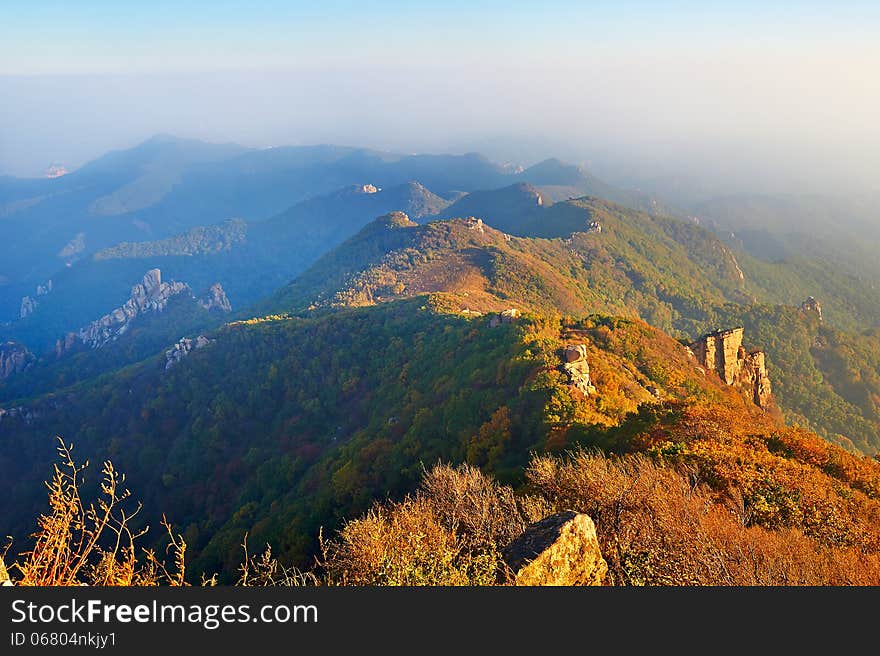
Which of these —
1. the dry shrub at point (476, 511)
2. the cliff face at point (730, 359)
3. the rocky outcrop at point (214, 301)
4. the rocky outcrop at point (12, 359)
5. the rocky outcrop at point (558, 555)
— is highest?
the rocky outcrop at point (558, 555)

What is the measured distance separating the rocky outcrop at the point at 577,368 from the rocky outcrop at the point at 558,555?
24.8 meters

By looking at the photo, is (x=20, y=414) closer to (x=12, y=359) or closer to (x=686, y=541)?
(x=12, y=359)

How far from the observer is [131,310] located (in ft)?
565

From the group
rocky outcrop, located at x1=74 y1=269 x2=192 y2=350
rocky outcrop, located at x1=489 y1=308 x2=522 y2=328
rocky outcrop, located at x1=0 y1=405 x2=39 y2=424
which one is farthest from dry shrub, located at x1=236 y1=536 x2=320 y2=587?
rocky outcrop, located at x1=74 y1=269 x2=192 y2=350

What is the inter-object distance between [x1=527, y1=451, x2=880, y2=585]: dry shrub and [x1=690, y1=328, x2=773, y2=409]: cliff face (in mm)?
51879

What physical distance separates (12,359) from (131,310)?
36182 mm

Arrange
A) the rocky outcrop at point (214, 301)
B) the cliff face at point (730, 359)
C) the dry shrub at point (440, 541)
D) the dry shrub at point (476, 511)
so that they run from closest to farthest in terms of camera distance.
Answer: the dry shrub at point (440, 541)
the dry shrub at point (476, 511)
the cliff face at point (730, 359)
the rocky outcrop at point (214, 301)

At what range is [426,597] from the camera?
27.3 feet

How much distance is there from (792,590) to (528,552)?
16.9 feet

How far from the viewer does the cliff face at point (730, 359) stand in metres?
62.8

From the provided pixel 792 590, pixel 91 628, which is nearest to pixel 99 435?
pixel 91 628

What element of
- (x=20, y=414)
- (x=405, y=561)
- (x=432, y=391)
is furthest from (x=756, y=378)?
(x=20, y=414)

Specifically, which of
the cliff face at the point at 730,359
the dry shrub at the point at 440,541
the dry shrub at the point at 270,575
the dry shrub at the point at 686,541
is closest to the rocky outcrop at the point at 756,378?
the cliff face at the point at 730,359

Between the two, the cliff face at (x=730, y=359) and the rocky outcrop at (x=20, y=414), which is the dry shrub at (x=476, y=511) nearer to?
the cliff face at (x=730, y=359)
